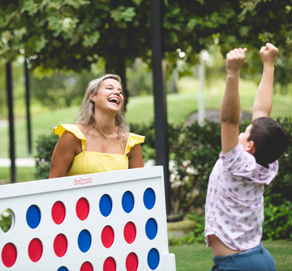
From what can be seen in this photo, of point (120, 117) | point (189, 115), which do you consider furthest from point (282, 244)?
point (189, 115)

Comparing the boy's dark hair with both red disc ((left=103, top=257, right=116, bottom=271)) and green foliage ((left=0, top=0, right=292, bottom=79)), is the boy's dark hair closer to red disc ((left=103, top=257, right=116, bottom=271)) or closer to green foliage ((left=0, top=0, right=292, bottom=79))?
red disc ((left=103, top=257, right=116, bottom=271))

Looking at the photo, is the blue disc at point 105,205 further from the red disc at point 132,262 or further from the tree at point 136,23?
the tree at point 136,23

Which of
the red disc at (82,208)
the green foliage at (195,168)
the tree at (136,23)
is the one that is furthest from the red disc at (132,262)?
the tree at (136,23)

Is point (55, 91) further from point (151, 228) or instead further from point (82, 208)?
point (82, 208)

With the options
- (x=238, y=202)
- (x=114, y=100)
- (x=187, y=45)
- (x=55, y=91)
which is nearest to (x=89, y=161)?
(x=114, y=100)

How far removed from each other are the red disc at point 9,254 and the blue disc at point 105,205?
0.45 metres

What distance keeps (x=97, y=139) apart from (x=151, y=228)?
0.80m

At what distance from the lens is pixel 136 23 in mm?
4746

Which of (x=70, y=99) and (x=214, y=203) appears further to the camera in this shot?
(x=70, y=99)

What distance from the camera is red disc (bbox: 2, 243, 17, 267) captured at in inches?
64.7

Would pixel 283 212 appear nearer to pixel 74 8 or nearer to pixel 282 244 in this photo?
pixel 282 244

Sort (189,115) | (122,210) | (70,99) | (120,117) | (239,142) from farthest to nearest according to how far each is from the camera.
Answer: (70,99), (189,115), (120,117), (122,210), (239,142)

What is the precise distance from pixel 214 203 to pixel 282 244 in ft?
8.24

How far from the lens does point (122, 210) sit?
6.56 feet
